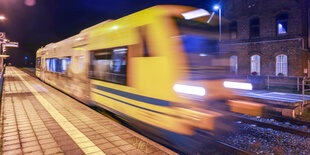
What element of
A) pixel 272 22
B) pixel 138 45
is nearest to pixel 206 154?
pixel 138 45

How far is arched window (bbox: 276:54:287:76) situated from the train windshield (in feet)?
51.2

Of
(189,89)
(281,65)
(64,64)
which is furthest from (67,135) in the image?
(281,65)

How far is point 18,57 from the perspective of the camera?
84812 millimetres

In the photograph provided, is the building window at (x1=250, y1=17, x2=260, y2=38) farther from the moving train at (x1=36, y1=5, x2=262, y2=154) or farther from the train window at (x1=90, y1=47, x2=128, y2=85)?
the train window at (x1=90, y1=47, x2=128, y2=85)

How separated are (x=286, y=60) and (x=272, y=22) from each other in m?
3.62

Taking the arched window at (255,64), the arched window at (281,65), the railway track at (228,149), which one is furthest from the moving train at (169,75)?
the arched window at (255,64)

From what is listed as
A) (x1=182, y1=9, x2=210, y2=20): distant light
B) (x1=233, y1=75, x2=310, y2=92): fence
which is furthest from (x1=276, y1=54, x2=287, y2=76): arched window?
(x1=182, y1=9, x2=210, y2=20): distant light

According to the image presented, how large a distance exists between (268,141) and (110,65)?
4754 millimetres

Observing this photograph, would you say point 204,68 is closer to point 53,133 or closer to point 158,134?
point 158,134

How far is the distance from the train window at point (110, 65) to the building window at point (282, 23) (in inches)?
690

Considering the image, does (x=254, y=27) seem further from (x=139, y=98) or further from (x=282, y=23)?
(x=139, y=98)

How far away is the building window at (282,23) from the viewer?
18234 mm

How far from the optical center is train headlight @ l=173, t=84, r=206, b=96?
3.98 m

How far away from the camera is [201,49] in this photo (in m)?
4.61
